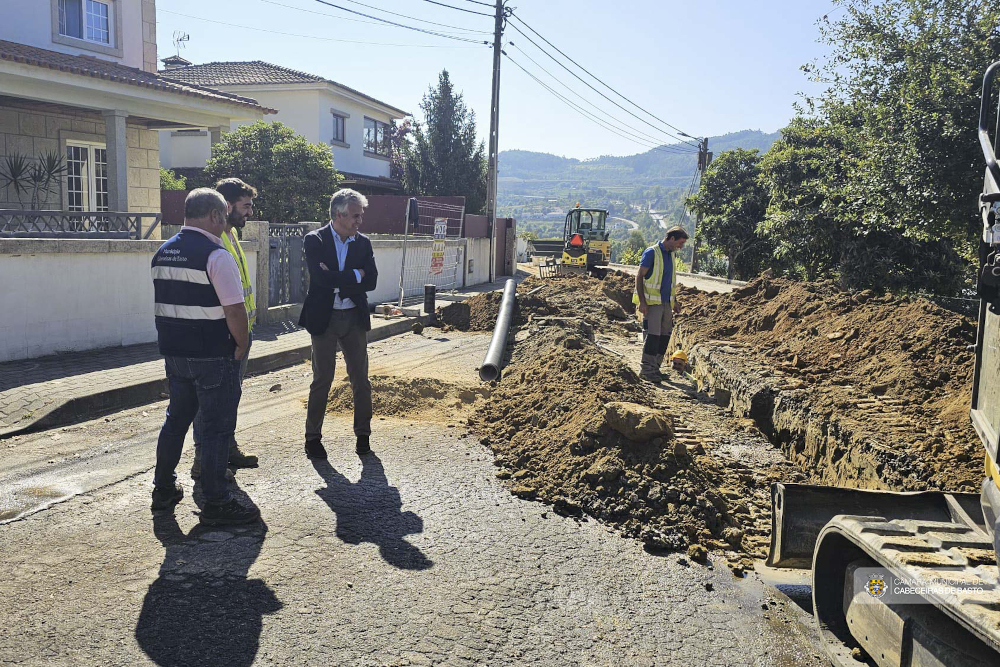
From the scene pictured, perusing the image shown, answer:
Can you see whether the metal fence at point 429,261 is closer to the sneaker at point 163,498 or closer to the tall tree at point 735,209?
the sneaker at point 163,498

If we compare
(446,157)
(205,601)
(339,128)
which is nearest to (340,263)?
(205,601)

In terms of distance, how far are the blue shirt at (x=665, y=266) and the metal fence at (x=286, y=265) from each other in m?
6.22

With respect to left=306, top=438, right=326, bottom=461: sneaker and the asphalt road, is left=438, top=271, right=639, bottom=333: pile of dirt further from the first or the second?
the asphalt road

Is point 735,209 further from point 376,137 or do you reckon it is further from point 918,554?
point 918,554

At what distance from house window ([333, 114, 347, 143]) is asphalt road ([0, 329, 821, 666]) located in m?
27.8

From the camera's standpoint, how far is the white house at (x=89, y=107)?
1373 cm

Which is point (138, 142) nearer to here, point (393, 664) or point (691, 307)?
point (691, 307)

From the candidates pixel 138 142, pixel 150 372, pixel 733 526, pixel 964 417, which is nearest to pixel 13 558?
pixel 733 526

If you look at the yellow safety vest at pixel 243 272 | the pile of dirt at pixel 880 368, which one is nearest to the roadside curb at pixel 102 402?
the yellow safety vest at pixel 243 272

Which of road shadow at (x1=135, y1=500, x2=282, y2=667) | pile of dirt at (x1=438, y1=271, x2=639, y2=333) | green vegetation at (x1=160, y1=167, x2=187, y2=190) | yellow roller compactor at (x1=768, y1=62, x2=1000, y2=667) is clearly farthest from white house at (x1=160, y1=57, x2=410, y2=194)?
yellow roller compactor at (x1=768, y1=62, x2=1000, y2=667)

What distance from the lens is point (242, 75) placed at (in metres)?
32.3

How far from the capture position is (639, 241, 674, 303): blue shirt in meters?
9.11

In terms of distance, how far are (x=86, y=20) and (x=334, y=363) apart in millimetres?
14752
